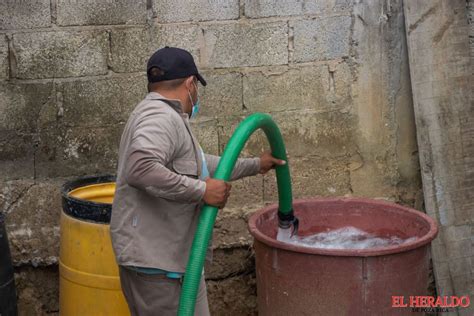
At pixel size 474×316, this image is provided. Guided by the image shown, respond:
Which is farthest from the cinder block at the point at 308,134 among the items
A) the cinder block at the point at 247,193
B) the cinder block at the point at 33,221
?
the cinder block at the point at 33,221

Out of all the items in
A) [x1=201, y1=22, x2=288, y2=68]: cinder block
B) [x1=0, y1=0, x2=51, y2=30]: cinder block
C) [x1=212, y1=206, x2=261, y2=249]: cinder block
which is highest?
[x1=0, y1=0, x2=51, y2=30]: cinder block

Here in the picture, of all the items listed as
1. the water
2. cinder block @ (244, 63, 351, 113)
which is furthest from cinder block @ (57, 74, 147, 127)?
the water

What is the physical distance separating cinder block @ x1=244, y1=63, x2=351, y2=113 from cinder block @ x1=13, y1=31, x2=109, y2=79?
0.86 metres

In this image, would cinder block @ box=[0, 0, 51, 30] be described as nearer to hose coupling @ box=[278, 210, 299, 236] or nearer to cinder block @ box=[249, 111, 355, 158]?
cinder block @ box=[249, 111, 355, 158]

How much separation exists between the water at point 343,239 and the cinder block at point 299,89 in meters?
0.80

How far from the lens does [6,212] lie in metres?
4.14

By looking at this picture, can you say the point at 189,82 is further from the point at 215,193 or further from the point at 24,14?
the point at 24,14

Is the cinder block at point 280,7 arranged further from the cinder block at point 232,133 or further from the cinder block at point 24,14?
the cinder block at point 24,14

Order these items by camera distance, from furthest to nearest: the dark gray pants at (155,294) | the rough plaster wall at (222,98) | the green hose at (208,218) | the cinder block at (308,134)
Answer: the cinder block at (308,134) < the rough plaster wall at (222,98) < the dark gray pants at (155,294) < the green hose at (208,218)

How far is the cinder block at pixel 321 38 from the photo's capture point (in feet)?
14.2

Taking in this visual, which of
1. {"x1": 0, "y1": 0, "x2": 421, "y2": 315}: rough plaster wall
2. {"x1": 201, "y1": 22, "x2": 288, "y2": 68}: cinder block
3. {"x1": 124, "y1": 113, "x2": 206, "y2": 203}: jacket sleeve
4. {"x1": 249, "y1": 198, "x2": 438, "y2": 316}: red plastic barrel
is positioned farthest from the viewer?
{"x1": 201, "y1": 22, "x2": 288, "y2": 68}: cinder block

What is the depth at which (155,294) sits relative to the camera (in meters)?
2.91

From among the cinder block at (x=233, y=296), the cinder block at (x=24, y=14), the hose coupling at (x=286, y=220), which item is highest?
the cinder block at (x=24, y=14)

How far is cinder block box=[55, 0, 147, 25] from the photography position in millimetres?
4016
